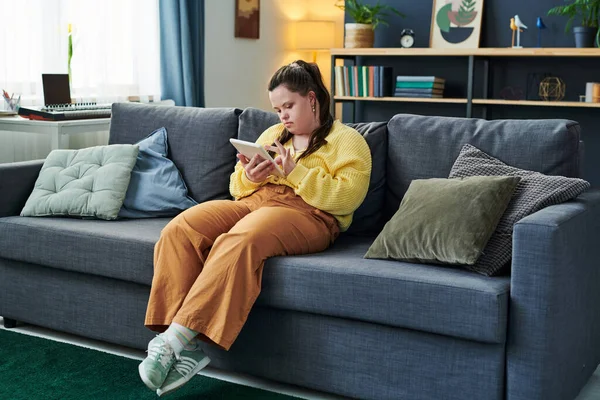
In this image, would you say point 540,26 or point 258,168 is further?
point 540,26

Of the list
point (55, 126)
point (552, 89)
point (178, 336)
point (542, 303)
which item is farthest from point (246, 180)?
point (552, 89)

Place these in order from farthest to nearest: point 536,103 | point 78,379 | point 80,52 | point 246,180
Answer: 1. point 536,103
2. point 80,52
3. point 246,180
4. point 78,379

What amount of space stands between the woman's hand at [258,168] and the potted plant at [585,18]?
3149 mm

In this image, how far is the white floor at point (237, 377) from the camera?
2404mm

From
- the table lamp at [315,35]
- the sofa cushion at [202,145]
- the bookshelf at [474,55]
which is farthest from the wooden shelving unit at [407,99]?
the sofa cushion at [202,145]

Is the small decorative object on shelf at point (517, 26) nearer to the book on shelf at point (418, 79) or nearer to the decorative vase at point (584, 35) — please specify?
the decorative vase at point (584, 35)

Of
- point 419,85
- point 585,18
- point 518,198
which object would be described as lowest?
point 518,198

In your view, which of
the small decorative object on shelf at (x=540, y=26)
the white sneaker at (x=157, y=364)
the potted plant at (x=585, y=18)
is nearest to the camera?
the white sneaker at (x=157, y=364)

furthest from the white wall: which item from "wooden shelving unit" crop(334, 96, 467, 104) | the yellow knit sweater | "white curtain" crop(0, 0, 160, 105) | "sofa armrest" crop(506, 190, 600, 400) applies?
"sofa armrest" crop(506, 190, 600, 400)

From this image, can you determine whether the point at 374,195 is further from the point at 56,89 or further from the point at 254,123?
the point at 56,89

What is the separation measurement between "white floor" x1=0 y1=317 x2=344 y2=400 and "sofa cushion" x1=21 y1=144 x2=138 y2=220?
43 centimetres

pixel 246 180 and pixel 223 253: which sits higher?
pixel 246 180

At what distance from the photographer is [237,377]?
8.32ft

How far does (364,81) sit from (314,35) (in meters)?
1.19
